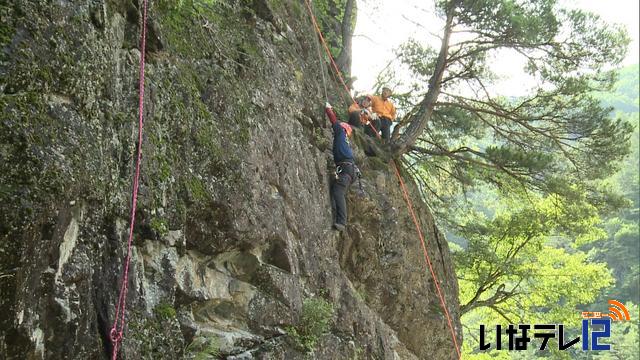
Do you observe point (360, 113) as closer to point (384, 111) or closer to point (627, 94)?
point (384, 111)

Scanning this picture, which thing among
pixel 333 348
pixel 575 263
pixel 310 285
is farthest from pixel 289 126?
pixel 575 263

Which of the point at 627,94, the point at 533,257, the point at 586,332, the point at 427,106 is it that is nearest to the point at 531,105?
the point at 427,106

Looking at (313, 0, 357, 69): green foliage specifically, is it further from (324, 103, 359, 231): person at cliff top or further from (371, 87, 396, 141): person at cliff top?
(324, 103, 359, 231): person at cliff top

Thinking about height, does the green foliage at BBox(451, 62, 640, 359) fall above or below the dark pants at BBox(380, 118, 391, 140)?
below

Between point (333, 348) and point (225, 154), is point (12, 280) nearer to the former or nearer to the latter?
point (225, 154)

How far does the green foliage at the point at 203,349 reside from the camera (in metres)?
5.15

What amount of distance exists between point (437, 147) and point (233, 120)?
24.2 ft

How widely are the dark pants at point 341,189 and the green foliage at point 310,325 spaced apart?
1.74 meters

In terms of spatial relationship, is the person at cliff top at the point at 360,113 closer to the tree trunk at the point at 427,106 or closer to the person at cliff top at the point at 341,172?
the tree trunk at the point at 427,106

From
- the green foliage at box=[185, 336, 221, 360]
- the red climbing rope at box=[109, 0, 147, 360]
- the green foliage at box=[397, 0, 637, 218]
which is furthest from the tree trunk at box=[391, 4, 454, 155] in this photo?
the red climbing rope at box=[109, 0, 147, 360]

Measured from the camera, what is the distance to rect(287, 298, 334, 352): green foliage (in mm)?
6512

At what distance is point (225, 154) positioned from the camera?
238 inches

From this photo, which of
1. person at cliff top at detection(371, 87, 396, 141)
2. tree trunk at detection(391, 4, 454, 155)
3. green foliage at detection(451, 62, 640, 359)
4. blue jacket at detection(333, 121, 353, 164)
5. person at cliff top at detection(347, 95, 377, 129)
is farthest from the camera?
green foliage at detection(451, 62, 640, 359)

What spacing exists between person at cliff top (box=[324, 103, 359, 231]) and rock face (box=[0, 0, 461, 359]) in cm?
18
